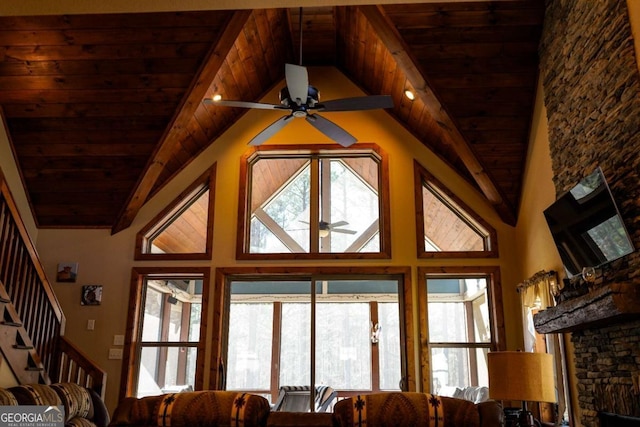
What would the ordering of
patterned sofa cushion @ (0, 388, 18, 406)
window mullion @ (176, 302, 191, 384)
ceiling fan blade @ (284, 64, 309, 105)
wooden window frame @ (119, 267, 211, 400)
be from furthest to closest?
1. window mullion @ (176, 302, 191, 384)
2. wooden window frame @ (119, 267, 211, 400)
3. ceiling fan blade @ (284, 64, 309, 105)
4. patterned sofa cushion @ (0, 388, 18, 406)

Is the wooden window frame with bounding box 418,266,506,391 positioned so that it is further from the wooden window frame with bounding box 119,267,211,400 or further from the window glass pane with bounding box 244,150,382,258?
the wooden window frame with bounding box 119,267,211,400

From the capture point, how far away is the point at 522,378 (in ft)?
11.4

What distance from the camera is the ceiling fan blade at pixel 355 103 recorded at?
505 cm

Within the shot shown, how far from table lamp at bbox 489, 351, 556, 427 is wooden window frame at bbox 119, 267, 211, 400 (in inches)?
164

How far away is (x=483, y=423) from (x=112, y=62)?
5.33 metres

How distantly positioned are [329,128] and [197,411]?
3.59 metres

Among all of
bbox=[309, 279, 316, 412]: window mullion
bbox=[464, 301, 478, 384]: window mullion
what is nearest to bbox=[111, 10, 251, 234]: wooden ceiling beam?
bbox=[309, 279, 316, 412]: window mullion

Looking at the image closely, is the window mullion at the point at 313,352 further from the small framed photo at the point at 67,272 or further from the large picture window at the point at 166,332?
the small framed photo at the point at 67,272

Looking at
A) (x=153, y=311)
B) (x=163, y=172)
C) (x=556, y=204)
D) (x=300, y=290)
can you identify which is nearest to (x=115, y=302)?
(x=153, y=311)

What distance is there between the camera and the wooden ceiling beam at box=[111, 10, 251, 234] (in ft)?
18.9

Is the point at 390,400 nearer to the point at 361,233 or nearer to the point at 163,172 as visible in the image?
the point at 361,233

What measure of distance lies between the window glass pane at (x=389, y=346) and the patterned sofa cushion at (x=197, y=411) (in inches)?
166

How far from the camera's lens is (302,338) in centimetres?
695

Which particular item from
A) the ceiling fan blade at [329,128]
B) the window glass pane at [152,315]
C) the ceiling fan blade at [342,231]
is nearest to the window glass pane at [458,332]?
the ceiling fan blade at [342,231]
